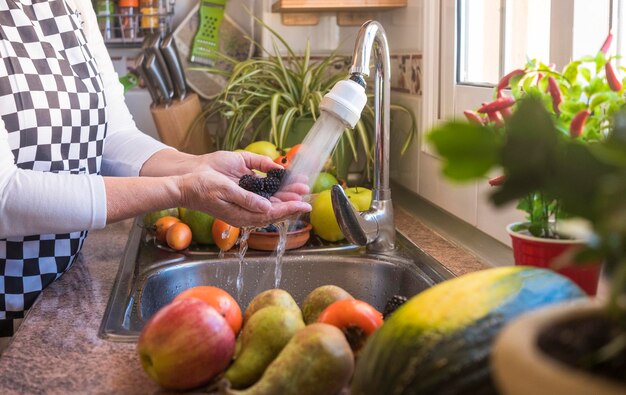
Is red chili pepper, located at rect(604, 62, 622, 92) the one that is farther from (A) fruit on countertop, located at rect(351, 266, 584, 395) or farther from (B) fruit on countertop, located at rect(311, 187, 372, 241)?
(B) fruit on countertop, located at rect(311, 187, 372, 241)

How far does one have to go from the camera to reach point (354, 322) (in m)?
0.79

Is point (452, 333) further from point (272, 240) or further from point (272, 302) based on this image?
point (272, 240)

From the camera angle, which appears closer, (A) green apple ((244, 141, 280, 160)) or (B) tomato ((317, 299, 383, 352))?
(B) tomato ((317, 299, 383, 352))

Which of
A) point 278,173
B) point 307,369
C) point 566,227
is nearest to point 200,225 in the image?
point 278,173

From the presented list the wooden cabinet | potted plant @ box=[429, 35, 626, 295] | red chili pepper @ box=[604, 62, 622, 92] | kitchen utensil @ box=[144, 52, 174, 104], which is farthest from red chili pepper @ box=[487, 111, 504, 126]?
kitchen utensil @ box=[144, 52, 174, 104]

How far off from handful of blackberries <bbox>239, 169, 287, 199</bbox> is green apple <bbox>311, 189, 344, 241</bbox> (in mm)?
256

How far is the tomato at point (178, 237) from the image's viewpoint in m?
1.48

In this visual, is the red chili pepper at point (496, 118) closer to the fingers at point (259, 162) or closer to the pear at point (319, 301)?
the pear at point (319, 301)

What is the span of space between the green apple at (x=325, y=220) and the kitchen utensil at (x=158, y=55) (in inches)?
31.9

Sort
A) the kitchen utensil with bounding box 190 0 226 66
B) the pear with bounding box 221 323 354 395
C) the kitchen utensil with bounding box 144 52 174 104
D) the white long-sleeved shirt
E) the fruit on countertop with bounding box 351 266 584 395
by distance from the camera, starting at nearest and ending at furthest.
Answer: the fruit on countertop with bounding box 351 266 584 395 → the pear with bounding box 221 323 354 395 → the white long-sleeved shirt → the kitchen utensil with bounding box 144 52 174 104 → the kitchen utensil with bounding box 190 0 226 66

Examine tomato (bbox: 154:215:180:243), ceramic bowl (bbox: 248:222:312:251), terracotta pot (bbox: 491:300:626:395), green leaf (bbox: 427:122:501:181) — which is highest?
green leaf (bbox: 427:122:501:181)

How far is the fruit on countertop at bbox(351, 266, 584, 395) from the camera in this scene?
1.76 feet

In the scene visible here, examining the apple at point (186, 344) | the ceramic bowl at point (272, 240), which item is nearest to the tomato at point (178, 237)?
the ceramic bowl at point (272, 240)

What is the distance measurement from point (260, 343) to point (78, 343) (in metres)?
0.34
